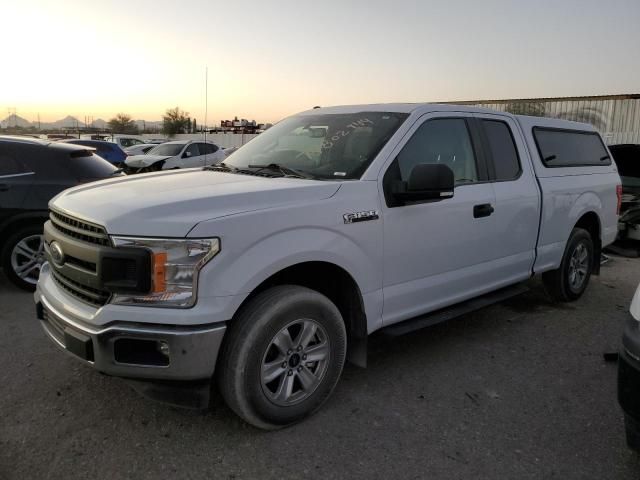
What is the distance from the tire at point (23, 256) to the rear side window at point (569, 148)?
509 cm

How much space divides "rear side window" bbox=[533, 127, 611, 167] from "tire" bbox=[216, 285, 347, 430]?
2.99 metres

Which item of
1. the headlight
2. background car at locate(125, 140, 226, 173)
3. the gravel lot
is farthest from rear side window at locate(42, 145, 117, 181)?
background car at locate(125, 140, 226, 173)

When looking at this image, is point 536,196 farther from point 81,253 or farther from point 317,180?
point 81,253

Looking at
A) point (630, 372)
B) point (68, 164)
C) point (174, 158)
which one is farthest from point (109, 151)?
point (630, 372)

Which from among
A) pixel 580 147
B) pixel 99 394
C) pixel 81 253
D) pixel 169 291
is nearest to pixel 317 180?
pixel 169 291

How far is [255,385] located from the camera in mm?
2807

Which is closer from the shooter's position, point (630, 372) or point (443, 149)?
point (630, 372)

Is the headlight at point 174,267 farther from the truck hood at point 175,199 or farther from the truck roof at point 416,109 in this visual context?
the truck roof at point 416,109

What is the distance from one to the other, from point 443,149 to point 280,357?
2.00m

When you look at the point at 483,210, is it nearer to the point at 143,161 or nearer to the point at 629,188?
the point at 629,188

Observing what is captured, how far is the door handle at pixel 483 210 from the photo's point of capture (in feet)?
13.0

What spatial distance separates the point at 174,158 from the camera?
16312 millimetres

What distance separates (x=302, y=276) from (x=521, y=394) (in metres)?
1.66

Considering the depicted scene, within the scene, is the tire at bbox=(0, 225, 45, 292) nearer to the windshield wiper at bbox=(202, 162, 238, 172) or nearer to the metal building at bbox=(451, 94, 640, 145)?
the windshield wiper at bbox=(202, 162, 238, 172)
